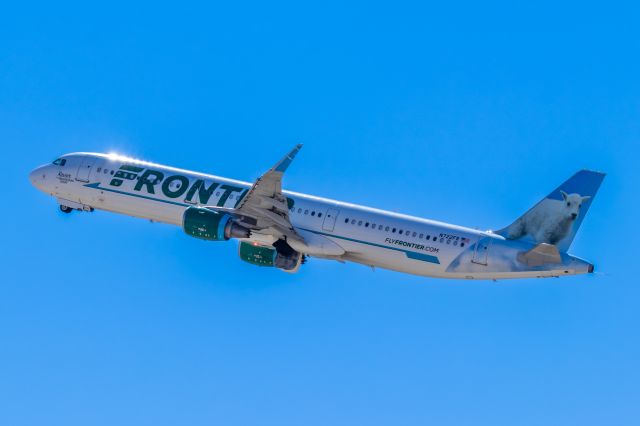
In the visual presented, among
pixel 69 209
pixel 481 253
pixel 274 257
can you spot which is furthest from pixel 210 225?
pixel 481 253

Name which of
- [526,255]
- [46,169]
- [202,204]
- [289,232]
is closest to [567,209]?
[526,255]

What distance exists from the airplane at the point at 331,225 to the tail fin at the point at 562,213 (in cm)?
5

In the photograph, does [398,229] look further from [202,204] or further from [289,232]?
[202,204]

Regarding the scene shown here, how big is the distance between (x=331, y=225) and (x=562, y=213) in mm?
11507

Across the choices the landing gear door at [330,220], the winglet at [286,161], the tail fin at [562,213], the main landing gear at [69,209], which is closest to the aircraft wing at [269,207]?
the winglet at [286,161]

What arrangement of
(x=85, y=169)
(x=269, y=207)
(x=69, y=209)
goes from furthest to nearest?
(x=69, y=209) < (x=85, y=169) < (x=269, y=207)

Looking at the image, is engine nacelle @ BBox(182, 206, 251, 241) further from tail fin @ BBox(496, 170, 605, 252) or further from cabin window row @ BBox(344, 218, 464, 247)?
tail fin @ BBox(496, 170, 605, 252)

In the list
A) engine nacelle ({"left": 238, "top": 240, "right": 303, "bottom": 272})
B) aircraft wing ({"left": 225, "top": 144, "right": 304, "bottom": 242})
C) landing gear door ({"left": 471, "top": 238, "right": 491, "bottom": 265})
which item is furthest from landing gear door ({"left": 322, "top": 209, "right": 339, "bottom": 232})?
landing gear door ({"left": 471, "top": 238, "right": 491, "bottom": 265})

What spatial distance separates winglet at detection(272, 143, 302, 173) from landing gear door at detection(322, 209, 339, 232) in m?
5.06

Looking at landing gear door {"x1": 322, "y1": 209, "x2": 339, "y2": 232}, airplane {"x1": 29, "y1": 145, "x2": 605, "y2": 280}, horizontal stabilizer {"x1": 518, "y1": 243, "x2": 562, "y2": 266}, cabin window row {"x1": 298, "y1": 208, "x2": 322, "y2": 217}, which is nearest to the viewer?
horizontal stabilizer {"x1": 518, "y1": 243, "x2": 562, "y2": 266}

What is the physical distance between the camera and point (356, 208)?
54.9 meters

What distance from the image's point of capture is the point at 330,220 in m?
54.5

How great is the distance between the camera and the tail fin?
50438 millimetres

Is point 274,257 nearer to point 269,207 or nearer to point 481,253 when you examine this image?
point 269,207
